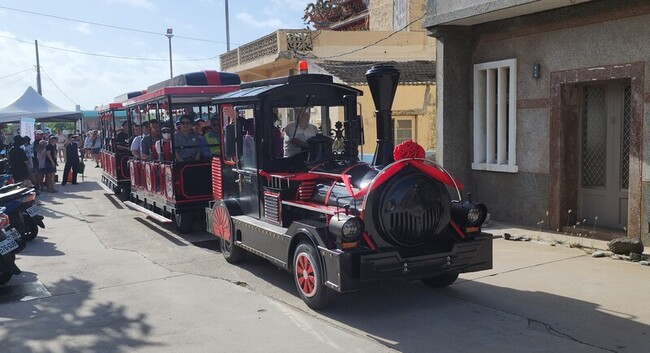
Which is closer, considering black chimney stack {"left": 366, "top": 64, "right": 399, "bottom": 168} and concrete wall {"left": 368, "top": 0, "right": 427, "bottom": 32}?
black chimney stack {"left": 366, "top": 64, "right": 399, "bottom": 168}

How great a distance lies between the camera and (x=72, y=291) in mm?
6918

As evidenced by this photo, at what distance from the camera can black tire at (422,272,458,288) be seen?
20.9 ft

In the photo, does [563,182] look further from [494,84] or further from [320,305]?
[320,305]

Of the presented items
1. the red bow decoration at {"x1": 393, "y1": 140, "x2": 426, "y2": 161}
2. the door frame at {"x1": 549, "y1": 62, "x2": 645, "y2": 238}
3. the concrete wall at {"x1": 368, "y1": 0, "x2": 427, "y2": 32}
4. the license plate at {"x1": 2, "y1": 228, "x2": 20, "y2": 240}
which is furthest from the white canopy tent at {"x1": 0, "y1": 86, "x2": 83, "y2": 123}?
the red bow decoration at {"x1": 393, "y1": 140, "x2": 426, "y2": 161}

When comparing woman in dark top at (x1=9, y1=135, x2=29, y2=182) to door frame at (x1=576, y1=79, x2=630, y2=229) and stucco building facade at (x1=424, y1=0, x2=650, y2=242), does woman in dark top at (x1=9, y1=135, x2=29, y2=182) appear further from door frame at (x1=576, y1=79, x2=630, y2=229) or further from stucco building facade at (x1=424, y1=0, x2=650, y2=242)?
door frame at (x1=576, y1=79, x2=630, y2=229)

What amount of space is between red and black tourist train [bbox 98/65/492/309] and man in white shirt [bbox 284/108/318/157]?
2 cm

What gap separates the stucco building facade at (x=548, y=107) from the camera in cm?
805

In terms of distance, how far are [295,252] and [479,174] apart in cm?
549

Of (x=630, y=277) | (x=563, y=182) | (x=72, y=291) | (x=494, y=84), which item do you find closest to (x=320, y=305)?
(x=72, y=291)

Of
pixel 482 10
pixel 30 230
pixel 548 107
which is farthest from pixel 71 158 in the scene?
pixel 548 107

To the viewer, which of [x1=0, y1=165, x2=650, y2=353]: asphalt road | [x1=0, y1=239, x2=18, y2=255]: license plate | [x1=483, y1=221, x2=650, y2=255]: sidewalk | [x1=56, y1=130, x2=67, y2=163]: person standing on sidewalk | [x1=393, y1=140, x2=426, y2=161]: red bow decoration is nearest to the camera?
[x1=0, y1=165, x2=650, y2=353]: asphalt road

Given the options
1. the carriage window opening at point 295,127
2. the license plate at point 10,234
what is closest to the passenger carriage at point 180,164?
the carriage window opening at point 295,127

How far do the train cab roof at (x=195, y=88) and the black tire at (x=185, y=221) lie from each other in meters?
1.95

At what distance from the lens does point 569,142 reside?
9055 millimetres
